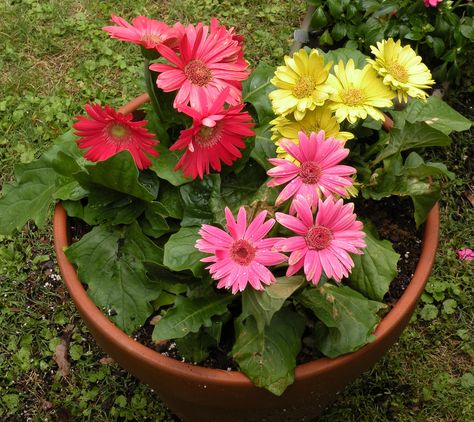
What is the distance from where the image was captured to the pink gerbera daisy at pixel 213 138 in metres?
1.18

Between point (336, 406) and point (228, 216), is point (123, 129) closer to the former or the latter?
point (228, 216)

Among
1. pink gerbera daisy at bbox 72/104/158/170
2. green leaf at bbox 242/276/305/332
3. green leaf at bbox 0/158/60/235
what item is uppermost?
pink gerbera daisy at bbox 72/104/158/170

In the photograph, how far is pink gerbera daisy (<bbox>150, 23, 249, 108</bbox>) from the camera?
1.22 m

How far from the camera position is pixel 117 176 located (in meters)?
1.32

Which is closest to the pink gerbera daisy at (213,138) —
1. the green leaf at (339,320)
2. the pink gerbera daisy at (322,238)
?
the pink gerbera daisy at (322,238)

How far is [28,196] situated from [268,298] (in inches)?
25.4

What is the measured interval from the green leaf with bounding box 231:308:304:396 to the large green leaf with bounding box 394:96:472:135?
576mm

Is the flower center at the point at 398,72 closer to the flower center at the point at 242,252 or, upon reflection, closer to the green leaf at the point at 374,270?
the green leaf at the point at 374,270

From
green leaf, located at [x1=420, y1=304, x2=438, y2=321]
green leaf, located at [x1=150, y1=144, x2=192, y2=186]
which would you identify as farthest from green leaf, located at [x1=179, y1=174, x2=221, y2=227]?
green leaf, located at [x1=420, y1=304, x2=438, y2=321]

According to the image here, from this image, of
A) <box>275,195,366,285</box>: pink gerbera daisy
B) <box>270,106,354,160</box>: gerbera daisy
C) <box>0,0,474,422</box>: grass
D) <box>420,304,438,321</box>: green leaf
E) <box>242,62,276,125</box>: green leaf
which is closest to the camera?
<box>275,195,366,285</box>: pink gerbera daisy

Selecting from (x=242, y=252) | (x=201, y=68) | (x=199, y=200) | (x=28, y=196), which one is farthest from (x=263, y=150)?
(x=28, y=196)

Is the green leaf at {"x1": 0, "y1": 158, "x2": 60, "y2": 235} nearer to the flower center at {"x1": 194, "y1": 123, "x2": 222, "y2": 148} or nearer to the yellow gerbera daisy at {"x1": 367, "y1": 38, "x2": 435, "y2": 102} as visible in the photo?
the flower center at {"x1": 194, "y1": 123, "x2": 222, "y2": 148}

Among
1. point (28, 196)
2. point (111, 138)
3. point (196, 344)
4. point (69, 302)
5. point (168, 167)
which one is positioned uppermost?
point (111, 138)

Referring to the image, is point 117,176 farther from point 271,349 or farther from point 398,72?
point 398,72
